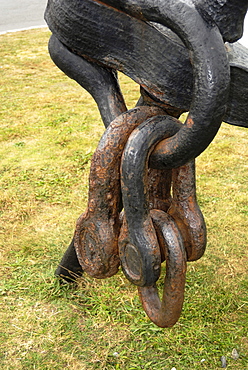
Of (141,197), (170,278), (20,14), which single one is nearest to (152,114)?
(141,197)

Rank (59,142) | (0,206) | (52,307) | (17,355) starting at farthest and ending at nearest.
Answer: (59,142) < (0,206) < (52,307) < (17,355)

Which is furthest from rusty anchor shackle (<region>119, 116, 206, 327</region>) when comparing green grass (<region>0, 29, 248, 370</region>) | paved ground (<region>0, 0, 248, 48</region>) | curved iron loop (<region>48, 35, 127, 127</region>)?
paved ground (<region>0, 0, 248, 48</region>)

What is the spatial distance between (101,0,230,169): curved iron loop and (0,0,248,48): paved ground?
7.46 meters

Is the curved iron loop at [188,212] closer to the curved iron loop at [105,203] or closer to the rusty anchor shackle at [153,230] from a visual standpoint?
the rusty anchor shackle at [153,230]

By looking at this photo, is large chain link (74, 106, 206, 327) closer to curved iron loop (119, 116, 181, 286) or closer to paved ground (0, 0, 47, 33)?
curved iron loop (119, 116, 181, 286)

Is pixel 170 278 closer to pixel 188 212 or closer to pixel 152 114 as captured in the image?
pixel 188 212

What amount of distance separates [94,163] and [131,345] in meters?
0.94

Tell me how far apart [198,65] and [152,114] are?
9.0 inches

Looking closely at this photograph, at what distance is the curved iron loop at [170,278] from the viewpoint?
3.61ft

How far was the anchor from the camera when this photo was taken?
0.97 metres

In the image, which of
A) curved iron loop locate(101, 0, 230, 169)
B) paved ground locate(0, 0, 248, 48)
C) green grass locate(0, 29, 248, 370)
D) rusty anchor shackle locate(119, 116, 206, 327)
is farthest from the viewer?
paved ground locate(0, 0, 248, 48)

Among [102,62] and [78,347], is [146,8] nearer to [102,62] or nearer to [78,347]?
[102,62]

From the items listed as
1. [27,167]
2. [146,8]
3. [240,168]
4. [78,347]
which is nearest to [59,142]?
[27,167]

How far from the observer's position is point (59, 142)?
3758mm
